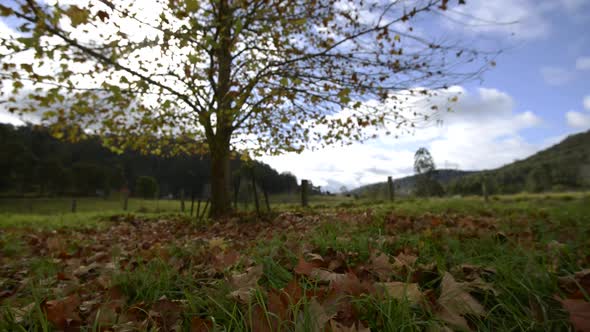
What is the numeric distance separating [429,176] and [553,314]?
183 ft

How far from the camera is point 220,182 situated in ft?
30.8

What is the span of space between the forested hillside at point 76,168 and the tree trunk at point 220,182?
971 inches

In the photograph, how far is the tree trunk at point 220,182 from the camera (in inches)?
359

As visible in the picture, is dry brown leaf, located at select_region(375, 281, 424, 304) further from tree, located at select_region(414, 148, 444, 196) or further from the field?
tree, located at select_region(414, 148, 444, 196)

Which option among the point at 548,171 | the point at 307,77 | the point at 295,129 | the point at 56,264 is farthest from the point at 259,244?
the point at 548,171

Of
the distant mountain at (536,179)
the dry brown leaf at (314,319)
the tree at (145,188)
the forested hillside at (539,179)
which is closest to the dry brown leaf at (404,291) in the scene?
the dry brown leaf at (314,319)

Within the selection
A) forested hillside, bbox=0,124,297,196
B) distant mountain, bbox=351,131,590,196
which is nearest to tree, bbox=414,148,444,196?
distant mountain, bbox=351,131,590,196

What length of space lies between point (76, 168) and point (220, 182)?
60.9m

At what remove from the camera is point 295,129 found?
999 centimetres

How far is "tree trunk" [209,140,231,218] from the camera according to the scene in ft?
29.9

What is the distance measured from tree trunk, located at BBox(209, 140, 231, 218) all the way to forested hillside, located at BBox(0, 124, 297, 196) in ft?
80.9

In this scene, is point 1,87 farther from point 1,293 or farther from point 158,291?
point 158,291

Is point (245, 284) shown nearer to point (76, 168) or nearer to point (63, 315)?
point (63, 315)

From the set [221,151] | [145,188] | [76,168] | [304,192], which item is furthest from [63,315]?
[76,168]
